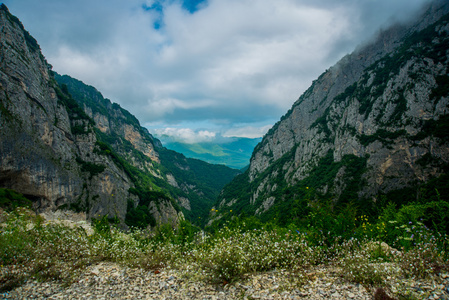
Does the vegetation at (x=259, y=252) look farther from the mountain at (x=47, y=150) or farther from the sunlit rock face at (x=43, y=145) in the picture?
the sunlit rock face at (x=43, y=145)

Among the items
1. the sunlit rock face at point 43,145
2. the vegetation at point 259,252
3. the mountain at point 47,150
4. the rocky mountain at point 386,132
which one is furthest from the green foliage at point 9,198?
the vegetation at point 259,252

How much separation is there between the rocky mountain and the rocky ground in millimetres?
3373

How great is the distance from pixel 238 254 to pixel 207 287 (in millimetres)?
1275

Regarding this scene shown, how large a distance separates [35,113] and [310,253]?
68.2 meters

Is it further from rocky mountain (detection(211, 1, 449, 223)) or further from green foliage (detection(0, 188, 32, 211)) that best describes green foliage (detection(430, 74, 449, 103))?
green foliage (detection(0, 188, 32, 211))

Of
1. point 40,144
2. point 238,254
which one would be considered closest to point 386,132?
point 238,254

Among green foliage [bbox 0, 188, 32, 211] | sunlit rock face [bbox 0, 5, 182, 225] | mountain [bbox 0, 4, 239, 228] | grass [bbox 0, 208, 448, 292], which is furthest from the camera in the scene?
mountain [bbox 0, 4, 239, 228]

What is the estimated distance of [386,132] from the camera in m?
64.8

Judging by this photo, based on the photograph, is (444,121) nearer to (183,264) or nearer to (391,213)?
(391,213)

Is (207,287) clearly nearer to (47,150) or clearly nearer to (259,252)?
(259,252)

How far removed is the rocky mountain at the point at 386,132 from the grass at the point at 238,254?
2267mm

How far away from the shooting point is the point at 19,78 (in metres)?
50.5

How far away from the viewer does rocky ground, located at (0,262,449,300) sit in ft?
16.0

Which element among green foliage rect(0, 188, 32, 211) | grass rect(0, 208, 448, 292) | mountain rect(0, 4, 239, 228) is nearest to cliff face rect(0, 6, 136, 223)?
mountain rect(0, 4, 239, 228)
